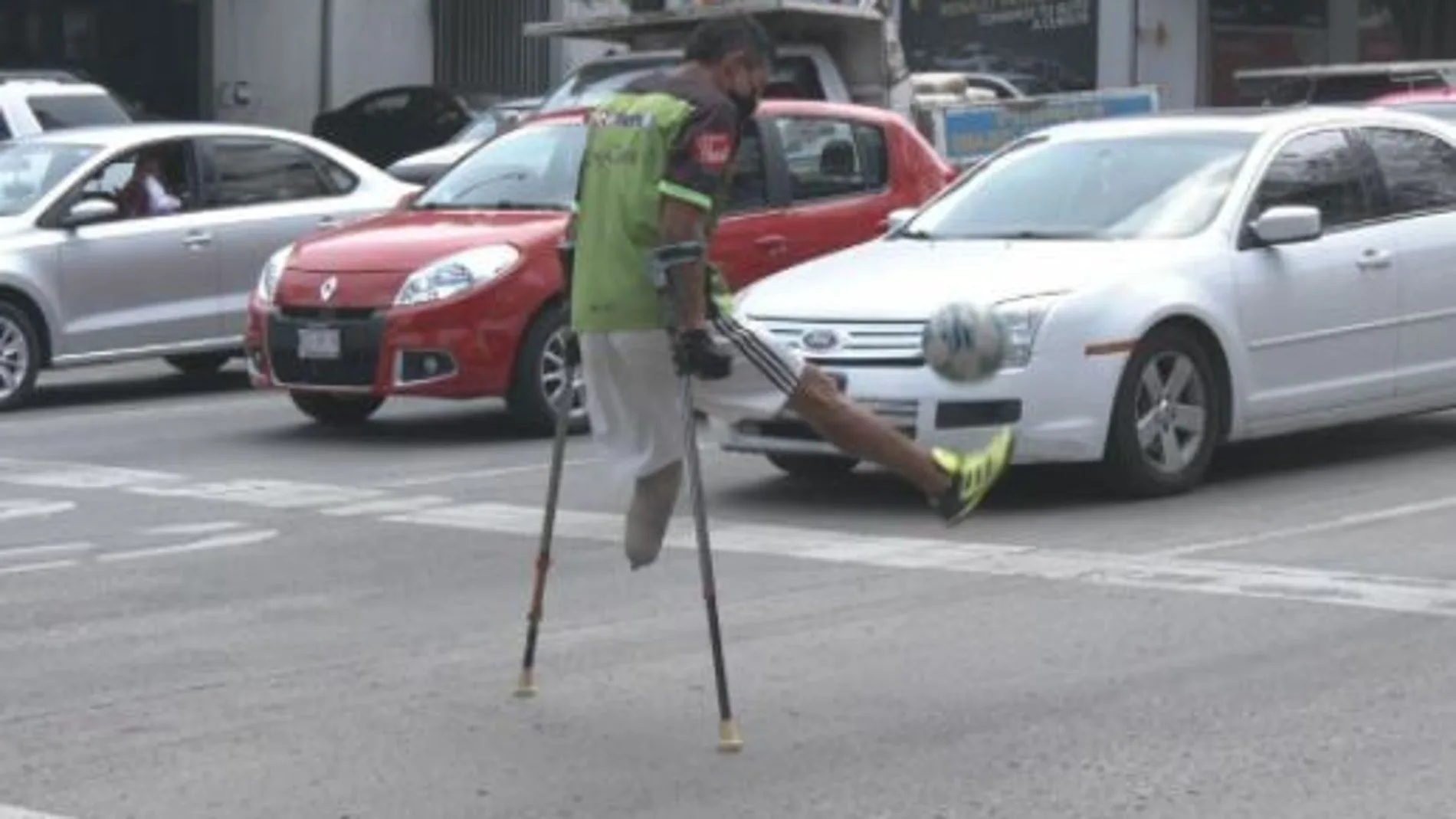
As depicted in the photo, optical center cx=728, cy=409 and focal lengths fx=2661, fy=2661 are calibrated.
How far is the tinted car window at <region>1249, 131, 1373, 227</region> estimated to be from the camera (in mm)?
11367

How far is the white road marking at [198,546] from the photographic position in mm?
9883

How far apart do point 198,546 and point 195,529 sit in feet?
1.43

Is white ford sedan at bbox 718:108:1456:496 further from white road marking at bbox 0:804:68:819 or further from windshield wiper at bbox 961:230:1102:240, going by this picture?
white road marking at bbox 0:804:68:819

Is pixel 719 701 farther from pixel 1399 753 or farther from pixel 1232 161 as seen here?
pixel 1232 161

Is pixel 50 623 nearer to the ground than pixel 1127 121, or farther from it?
nearer to the ground

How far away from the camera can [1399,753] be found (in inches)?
260

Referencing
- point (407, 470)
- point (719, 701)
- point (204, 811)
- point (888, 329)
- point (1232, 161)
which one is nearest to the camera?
point (204, 811)

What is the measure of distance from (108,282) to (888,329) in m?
6.71

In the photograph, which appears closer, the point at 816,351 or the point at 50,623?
the point at 50,623

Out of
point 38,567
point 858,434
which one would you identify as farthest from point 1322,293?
point 38,567

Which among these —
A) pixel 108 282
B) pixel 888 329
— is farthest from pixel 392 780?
pixel 108 282

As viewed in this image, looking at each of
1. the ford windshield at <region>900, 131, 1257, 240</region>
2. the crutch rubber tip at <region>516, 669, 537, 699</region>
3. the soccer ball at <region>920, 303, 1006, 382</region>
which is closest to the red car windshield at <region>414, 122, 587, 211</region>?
the ford windshield at <region>900, 131, 1257, 240</region>

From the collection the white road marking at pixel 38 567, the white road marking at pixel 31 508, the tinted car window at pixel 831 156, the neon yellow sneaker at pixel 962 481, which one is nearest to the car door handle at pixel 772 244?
the tinted car window at pixel 831 156

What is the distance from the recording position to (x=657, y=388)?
280 inches
